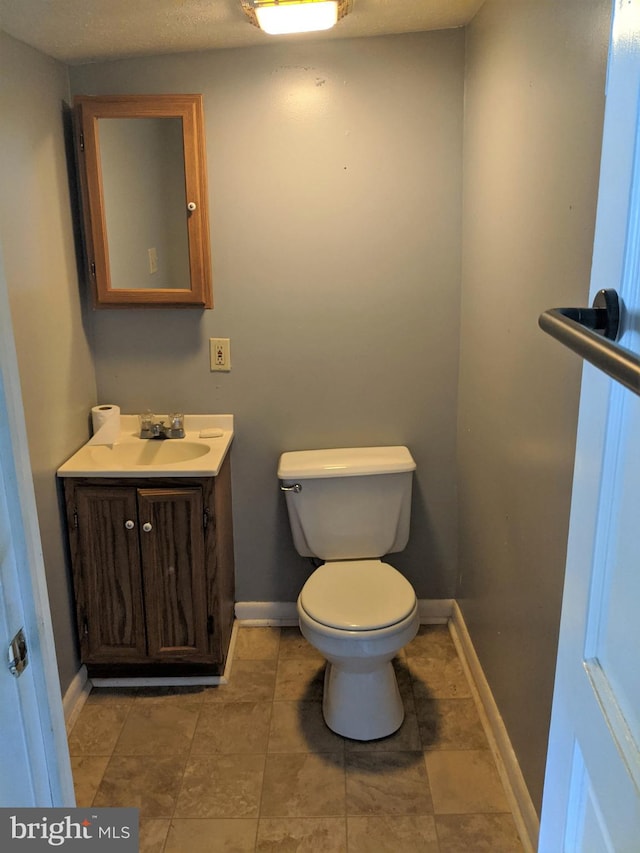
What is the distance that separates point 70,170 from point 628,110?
2.00m

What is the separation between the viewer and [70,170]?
7.48ft

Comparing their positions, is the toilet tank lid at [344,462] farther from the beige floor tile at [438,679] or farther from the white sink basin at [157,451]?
the beige floor tile at [438,679]

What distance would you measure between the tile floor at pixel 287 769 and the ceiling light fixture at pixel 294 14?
81.2 inches

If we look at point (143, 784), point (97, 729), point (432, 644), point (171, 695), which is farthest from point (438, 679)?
point (97, 729)

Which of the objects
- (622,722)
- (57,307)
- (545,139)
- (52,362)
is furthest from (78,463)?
(622,722)

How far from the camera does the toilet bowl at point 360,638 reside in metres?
2.02

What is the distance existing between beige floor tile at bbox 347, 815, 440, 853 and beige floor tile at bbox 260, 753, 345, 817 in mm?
75

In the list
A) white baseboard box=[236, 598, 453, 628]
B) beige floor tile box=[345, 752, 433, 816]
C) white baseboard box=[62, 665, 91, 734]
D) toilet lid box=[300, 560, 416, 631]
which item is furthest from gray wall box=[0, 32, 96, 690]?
beige floor tile box=[345, 752, 433, 816]

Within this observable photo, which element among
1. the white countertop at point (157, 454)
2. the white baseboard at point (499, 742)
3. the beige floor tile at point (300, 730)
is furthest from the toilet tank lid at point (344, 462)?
the beige floor tile at point (300, 730)

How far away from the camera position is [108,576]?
7.48 ft

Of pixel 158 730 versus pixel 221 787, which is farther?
pixel 158 730

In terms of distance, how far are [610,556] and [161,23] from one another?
1.88 m

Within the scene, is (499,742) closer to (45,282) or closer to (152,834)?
(152,834)

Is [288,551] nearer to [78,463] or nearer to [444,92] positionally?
[78,463]
